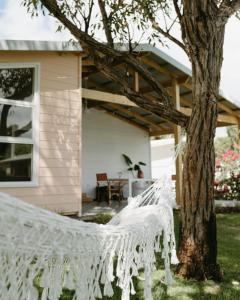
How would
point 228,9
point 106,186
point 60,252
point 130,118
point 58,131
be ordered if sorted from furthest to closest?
point 130,118 < point 106,186 < point 58,131 < point 228,9 < point 60,252

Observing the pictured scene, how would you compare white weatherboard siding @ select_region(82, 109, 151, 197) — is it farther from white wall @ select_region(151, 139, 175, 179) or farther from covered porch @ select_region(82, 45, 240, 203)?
white wall @ select_region(151, 139, 175, 179)

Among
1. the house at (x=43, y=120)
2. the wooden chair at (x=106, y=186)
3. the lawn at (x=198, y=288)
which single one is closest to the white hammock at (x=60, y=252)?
the lawn at (x=198, y=288)

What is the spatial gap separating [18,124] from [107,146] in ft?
18.1

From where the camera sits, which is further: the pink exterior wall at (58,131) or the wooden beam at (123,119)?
the wooden beam at (123,119)

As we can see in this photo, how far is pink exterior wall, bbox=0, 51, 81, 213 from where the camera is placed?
5438mm

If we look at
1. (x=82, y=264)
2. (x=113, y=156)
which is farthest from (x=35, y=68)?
(x=113, y=156)

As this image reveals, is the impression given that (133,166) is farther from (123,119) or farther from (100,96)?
(100,96)

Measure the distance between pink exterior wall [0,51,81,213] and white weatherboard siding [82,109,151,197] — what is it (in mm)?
4079

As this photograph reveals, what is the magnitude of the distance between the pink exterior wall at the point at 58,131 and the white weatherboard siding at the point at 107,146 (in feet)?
13.4

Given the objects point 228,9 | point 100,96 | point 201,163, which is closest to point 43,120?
point 100,96

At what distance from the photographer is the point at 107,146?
35.0 feet

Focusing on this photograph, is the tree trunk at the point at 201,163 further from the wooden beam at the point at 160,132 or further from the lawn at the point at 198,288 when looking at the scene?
the wooden beam at the point at 160,132

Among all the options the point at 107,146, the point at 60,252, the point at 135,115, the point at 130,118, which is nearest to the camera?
the point at 60,252

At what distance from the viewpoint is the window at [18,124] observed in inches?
201
